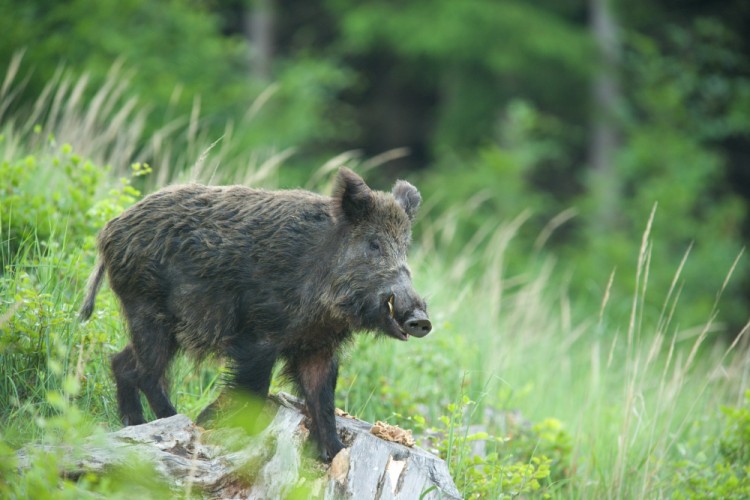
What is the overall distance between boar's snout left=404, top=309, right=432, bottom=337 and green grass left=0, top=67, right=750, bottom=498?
1.24 ft

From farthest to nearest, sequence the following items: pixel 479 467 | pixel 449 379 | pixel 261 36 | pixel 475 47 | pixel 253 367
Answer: pixel 261 36
pixel 475 47
pixel 449 379
pixel 479 467
pixel 253 367

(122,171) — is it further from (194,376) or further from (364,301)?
(364,301)

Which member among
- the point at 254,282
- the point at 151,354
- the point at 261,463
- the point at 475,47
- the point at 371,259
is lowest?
the point at 261,463

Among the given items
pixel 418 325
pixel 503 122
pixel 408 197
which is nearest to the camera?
pixel 418 325

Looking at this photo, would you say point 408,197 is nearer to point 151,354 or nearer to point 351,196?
point 351,196

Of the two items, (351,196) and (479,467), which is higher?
(351,196)

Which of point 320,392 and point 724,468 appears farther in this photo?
point 724,468

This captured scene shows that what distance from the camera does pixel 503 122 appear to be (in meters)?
17.1

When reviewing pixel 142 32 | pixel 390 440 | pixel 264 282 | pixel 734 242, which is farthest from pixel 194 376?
pixel 734 242

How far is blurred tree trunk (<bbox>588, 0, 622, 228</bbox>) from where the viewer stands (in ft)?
60.6

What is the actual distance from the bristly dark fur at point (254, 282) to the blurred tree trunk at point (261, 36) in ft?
44.6

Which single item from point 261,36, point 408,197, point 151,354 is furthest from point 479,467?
point 261,36

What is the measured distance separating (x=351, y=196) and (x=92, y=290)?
4.51 ft

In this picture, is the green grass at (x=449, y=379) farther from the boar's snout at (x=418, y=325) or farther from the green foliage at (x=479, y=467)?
the boar's snout at (x=418, y=325)
